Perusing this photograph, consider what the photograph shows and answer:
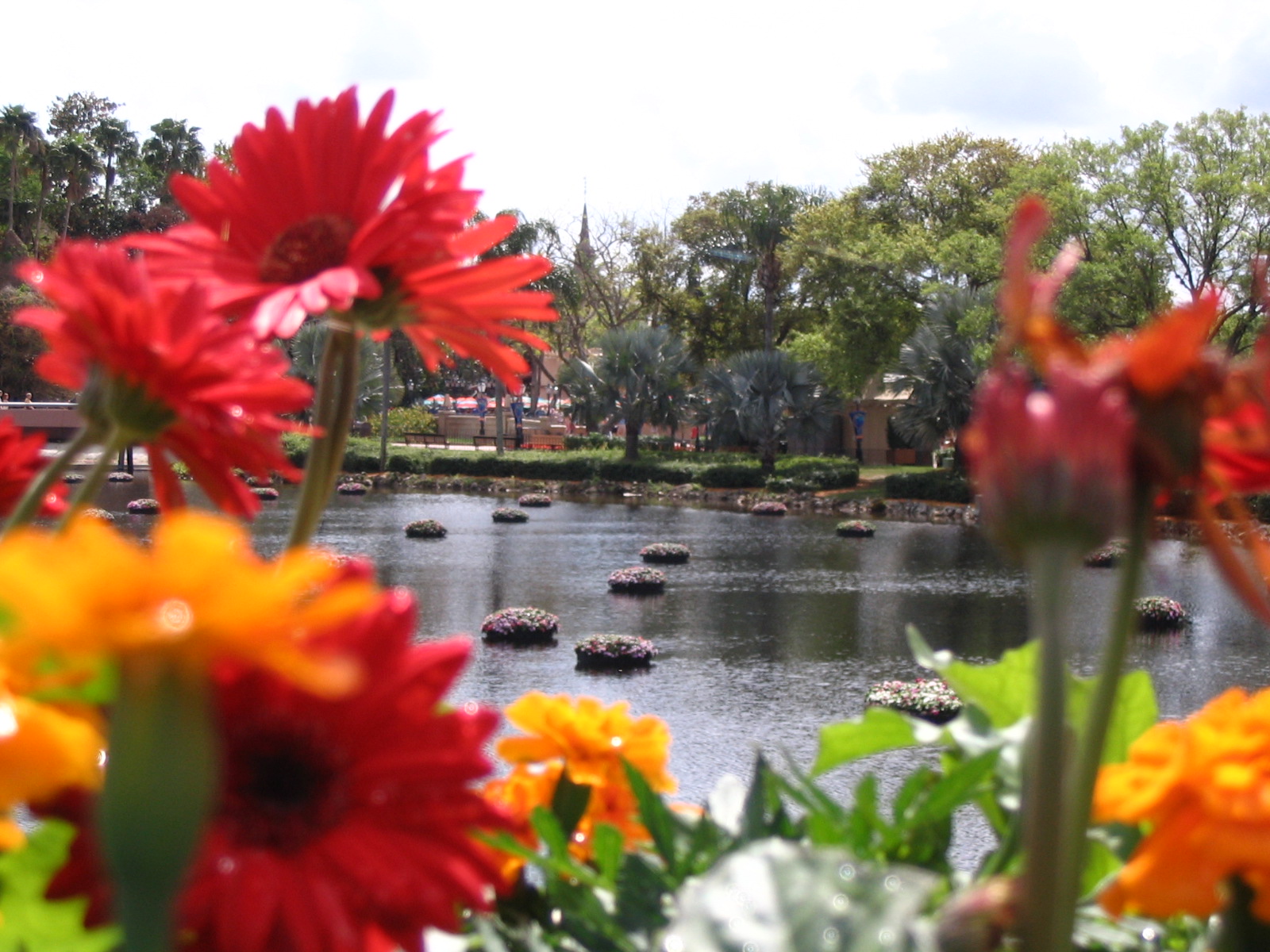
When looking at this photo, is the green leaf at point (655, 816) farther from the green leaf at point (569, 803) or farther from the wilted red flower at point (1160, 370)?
the wilted red flower at point (1160, 370)

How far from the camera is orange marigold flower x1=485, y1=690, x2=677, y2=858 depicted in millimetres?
819

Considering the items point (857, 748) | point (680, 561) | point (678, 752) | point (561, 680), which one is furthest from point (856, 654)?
point (857, 748)

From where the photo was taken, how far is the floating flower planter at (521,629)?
12797mm

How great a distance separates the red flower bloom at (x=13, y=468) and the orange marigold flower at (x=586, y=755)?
34cm

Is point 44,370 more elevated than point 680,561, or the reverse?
point 44,370

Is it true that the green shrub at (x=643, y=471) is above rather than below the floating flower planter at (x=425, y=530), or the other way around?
above

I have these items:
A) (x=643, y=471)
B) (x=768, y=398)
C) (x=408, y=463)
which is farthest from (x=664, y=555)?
(x=408, y=463)

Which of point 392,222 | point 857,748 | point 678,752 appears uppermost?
→ point 392,222

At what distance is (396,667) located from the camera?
448mm

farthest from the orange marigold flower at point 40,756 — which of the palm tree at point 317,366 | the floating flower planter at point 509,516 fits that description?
the palm tree at point 317,366

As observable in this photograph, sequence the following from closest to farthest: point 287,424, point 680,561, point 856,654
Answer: point 287,424
point 856,654
point 680,561

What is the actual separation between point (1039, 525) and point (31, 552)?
31 centimetres

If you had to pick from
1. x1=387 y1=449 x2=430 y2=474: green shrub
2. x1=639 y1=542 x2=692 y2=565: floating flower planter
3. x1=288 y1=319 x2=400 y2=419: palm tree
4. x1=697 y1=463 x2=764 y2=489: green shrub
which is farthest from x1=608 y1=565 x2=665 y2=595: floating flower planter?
x1=387 y1=449 x2=430 y2=474: green shrub

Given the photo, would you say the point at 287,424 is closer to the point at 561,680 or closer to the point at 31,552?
the point at 31,552
